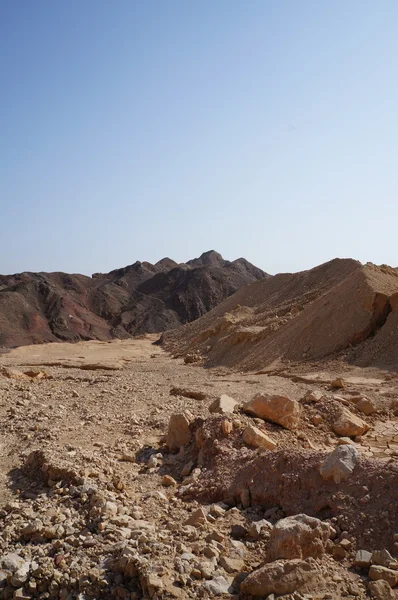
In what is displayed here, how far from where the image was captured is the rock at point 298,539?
128 inches

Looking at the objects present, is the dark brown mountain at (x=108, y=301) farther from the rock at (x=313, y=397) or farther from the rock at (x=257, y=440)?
the rock at (x=257, y=440)

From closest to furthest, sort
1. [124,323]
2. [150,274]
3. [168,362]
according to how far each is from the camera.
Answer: [168,362] < [124,323] < [150,274]

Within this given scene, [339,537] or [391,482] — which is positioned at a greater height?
[391,482]

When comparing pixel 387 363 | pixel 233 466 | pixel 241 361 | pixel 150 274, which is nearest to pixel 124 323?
pixel 150 274

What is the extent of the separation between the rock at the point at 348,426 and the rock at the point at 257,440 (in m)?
1.22

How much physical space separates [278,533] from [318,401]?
3727mm

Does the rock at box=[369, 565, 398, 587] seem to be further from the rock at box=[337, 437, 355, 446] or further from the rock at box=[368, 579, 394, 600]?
the rock at box=[337, 437, 355, 446]

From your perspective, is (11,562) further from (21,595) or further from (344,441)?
(344,441)

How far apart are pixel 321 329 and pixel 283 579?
1269cm

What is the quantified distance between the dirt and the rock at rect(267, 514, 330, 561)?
8 cm

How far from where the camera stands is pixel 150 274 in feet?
199

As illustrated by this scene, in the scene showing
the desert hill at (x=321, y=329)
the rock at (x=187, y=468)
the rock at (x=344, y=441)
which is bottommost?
the rock at (x=187, y=468)

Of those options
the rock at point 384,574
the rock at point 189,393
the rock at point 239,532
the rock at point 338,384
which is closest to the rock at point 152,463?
the rock at point 239,532

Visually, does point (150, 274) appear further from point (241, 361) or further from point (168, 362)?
point (241, 361)
